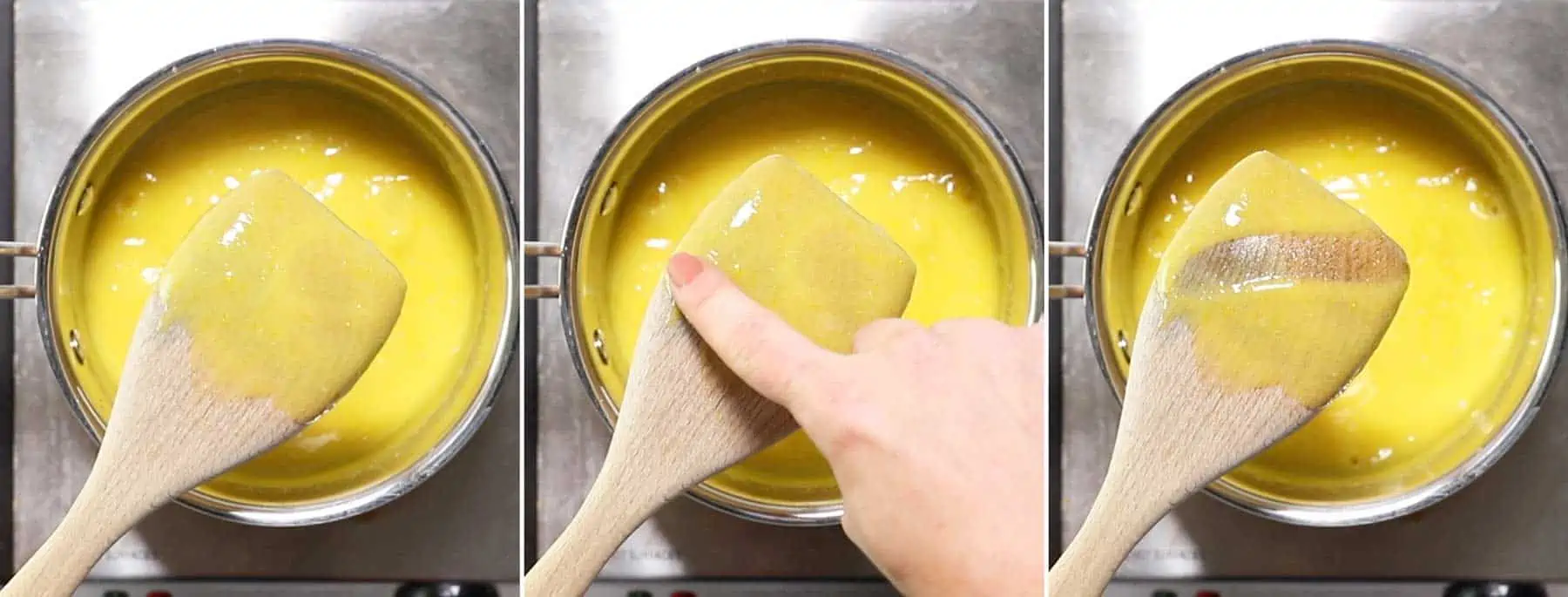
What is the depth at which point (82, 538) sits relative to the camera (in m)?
0.41

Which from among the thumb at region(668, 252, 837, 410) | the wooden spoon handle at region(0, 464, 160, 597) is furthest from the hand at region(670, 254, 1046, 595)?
the wooden spoon handle at region(0, 464, 160, 597)

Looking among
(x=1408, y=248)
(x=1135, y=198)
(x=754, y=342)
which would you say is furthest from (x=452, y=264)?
(x=1408, y=248)

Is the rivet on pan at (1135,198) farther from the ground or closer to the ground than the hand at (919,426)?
farther from the ground

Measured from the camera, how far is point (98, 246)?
17.0 inches

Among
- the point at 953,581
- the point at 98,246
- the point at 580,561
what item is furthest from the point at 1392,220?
the point at 98,246

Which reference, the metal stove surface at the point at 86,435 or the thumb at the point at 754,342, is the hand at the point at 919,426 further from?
the metal stove surface at the point at 86,435

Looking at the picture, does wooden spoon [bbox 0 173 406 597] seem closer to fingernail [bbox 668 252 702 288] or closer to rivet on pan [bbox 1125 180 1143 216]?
fingernail [bbox 668 252 702 288]

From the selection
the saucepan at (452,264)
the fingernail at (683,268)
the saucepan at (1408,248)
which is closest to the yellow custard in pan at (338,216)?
the saucepan at (452,264)

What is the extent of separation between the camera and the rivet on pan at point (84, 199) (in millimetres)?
421

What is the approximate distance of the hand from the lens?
370mm

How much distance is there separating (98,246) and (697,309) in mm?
283

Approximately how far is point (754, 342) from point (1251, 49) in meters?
0.27

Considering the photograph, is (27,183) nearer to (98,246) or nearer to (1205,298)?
(98,246)

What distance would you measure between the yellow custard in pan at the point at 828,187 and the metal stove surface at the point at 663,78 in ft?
0.08
